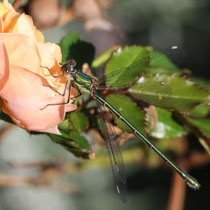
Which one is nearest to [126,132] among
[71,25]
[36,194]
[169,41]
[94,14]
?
[94,14]

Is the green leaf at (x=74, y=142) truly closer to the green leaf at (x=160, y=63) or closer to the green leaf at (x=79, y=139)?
the green leaf at (x=79, y=139)

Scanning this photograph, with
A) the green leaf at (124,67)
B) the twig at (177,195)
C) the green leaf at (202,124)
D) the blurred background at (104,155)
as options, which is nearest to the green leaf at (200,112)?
the green leaf at (202,124)

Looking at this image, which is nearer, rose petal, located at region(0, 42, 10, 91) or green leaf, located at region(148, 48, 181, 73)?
rose petal, located at region(0, 42, 10, 91)

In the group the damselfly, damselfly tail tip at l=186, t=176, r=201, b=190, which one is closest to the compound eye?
the damselfly

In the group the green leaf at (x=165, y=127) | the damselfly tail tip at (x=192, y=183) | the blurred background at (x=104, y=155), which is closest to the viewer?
the green leaf at (x=165, y=127)

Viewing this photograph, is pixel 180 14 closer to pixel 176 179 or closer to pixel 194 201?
pixel 194 201

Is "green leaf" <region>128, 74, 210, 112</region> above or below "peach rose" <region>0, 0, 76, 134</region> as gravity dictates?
below

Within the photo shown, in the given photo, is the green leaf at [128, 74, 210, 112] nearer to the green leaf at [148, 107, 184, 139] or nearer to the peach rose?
the green leaf at [148, 107, 184, 139]
